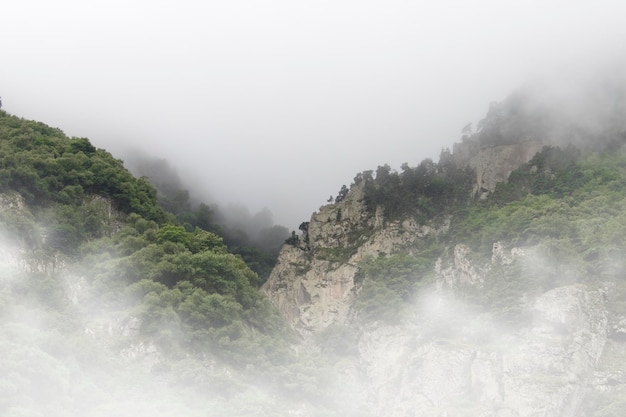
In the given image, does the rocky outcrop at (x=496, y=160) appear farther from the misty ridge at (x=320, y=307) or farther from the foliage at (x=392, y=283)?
the foliage at (x=392, y=283)

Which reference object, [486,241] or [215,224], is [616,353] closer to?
[486,241]

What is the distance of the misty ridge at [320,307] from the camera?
39062 mm

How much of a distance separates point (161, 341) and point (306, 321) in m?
23.6

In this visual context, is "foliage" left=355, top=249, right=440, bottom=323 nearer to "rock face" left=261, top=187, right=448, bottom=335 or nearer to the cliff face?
the cliff face

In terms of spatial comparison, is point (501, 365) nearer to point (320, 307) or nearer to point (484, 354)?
point (484, 354)

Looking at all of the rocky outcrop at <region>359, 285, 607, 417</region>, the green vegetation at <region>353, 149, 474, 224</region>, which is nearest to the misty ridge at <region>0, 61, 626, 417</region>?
the rocky outcrop at <region>359, 285, 607, 417</region>

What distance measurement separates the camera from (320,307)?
65125mm

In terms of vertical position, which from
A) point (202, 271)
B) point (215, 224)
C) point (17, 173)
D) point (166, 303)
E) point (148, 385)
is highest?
point (215, 224)

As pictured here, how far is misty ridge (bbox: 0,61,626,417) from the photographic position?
3906 centimetres

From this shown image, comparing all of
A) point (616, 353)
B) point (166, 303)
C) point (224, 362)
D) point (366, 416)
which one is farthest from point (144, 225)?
point (616, 353)

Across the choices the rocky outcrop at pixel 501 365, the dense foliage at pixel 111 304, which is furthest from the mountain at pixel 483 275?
the dense foliage at pixel 111 304

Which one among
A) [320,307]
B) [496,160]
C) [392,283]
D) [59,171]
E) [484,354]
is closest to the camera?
[484,354]

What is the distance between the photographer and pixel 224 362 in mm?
42969

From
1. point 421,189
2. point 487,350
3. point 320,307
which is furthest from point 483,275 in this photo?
point 421,189
